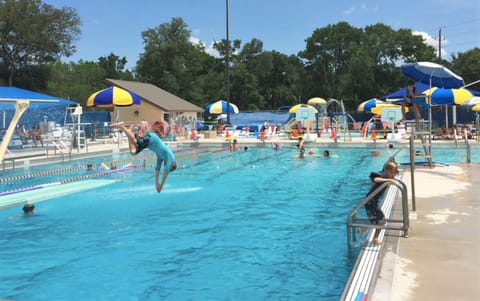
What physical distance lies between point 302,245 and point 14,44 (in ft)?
118

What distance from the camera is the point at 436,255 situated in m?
4.63

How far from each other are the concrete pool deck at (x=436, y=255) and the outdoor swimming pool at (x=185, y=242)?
0.90 meters

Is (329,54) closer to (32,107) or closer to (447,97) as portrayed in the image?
(447,97)

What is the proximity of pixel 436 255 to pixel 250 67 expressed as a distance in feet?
167

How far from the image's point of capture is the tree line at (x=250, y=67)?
37344 mm

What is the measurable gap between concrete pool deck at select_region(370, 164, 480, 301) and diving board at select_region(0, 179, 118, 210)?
308 inches

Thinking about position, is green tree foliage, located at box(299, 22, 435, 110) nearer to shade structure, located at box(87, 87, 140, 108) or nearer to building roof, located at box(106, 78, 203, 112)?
building roof, located at box(106, 78, 203, 112)

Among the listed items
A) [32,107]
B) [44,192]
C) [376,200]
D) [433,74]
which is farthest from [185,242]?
[32,107]

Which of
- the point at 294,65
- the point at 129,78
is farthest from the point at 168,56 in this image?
the point at 294,65

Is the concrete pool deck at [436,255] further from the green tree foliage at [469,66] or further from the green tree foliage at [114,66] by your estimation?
the green tree foliage at [114,66]

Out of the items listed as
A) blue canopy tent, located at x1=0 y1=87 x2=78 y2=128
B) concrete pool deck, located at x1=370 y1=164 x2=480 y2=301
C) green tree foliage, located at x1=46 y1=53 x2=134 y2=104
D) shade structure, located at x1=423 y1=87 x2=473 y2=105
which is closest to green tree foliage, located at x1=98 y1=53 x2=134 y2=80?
green tree foliage, located at x1=46 y1=53 x2=134 y2=104

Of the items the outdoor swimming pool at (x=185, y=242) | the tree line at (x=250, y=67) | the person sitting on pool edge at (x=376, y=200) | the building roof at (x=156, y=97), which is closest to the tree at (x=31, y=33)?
the tree line at (x=250, y=67)

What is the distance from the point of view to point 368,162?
53.9 ft

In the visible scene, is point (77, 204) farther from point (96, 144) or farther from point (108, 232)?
point (96, 144)
